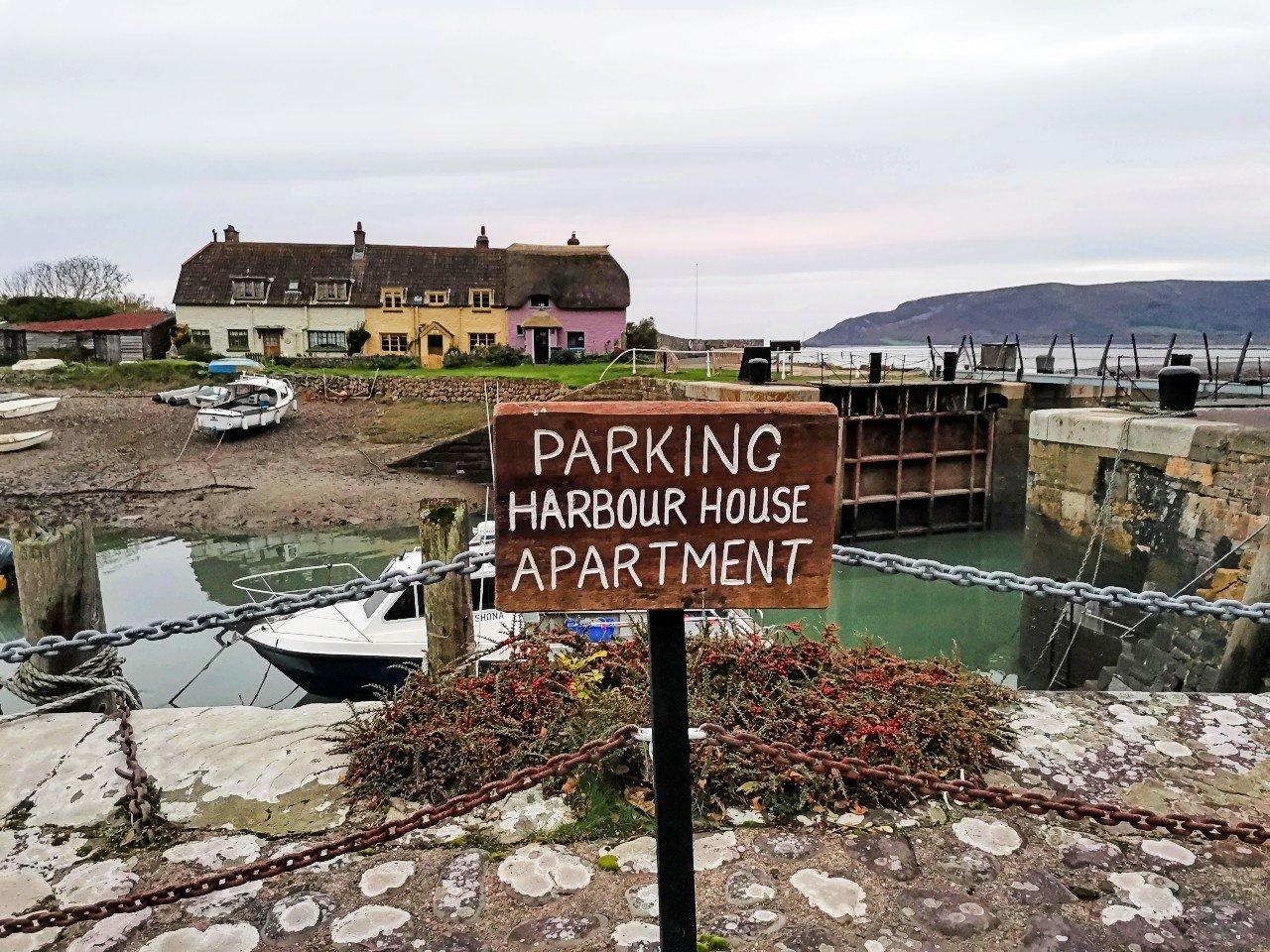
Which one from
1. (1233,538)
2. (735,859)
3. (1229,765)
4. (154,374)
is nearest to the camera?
(735,859)

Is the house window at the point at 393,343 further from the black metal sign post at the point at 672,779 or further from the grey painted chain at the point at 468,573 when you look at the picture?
the black metal sign post at the point at 672,779

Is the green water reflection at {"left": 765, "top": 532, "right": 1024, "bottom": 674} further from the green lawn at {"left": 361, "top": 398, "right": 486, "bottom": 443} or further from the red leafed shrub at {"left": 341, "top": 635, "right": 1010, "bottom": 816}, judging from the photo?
the green lawn at {"left": 361, "top": 398, "right": 486, "bottom": 443}

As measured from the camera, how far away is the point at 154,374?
116 feet

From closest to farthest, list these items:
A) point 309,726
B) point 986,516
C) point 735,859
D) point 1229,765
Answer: point 735,859
point 1229,765
point 309,726
point 986,516

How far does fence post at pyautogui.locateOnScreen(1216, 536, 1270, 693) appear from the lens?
5.91m

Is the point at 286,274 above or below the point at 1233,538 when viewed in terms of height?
above

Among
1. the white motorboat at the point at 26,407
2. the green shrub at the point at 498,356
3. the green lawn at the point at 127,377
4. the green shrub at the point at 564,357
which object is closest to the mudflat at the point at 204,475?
the white motorboat at the point at 26,407

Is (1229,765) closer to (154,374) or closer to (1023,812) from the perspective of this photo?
(1023,812)

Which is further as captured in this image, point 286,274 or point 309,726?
point 286,274

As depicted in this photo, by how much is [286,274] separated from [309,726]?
4208 cm

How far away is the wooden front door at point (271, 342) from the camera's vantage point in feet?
136

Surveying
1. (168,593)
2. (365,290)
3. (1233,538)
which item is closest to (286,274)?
(365,290)

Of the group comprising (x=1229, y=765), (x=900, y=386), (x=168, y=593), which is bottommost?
(x=168, y=593)

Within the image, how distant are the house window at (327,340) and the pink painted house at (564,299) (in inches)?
312
